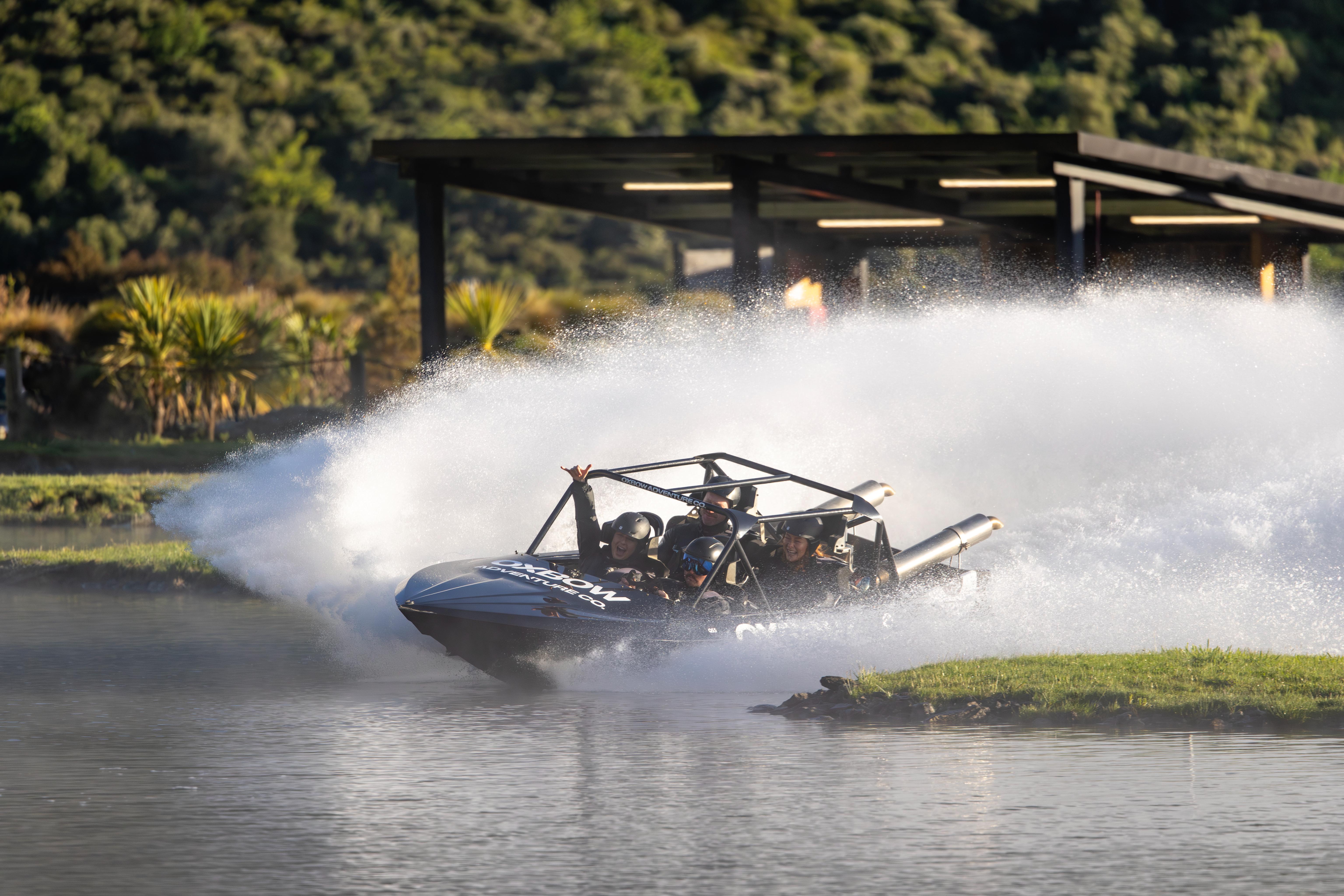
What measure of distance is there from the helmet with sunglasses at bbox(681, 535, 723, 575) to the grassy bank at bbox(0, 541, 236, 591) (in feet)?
18.9

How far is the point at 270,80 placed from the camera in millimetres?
70188

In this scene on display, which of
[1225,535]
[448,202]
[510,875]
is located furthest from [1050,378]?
[448,202]

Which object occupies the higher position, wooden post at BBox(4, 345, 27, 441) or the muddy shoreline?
wooden post at BBox(4, 345, 27, 441)

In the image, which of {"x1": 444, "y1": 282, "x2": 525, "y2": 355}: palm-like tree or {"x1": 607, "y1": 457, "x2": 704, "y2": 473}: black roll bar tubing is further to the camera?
{"x1": 444, "y1": 282, "x2": 525, "y2": 355}: palm-like tree

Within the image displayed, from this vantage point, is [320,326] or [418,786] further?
[320,326]

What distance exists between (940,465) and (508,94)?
55269 millimetres

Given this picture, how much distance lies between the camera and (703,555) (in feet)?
39.6

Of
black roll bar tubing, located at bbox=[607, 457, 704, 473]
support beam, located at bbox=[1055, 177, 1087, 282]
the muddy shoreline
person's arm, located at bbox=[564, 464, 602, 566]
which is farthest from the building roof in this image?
the muddy shoreline

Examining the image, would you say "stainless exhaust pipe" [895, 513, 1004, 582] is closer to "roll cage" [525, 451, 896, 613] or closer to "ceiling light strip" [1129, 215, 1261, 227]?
"roll cage" [525, 451, 896, 613]

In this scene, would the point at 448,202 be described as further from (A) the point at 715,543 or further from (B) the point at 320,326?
(A) the point at 715,543

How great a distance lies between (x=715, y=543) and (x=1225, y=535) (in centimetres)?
498

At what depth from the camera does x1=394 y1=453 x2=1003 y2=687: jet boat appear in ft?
37.2

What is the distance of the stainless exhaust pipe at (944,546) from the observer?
13414 mm

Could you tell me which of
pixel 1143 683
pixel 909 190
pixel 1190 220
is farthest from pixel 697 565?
pixel 1190 220
